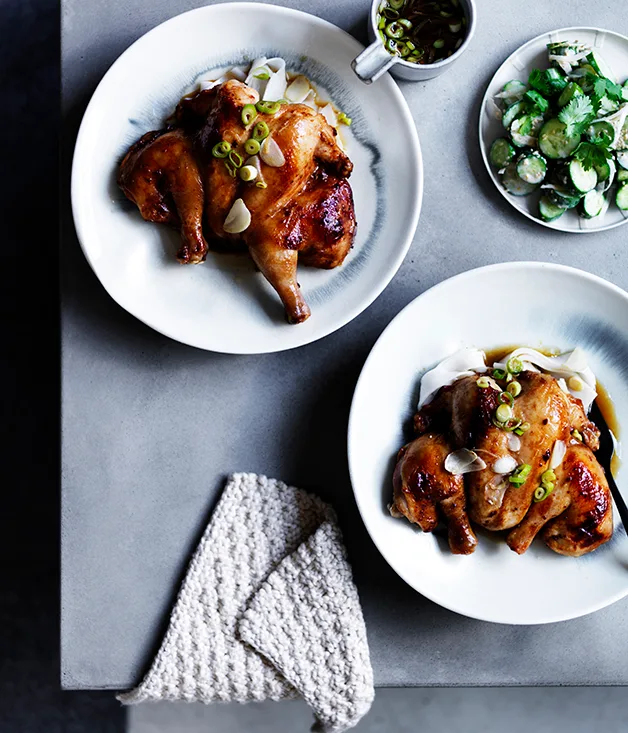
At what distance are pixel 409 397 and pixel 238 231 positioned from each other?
565 mm

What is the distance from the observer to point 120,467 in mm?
1954

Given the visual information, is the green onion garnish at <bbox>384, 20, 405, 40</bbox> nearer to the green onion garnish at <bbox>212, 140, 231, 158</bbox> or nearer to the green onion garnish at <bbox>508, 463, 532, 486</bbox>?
the green onion garnish at <bbox>212, 140, 231, 158</bbox>

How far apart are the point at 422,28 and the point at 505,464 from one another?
3.43ft

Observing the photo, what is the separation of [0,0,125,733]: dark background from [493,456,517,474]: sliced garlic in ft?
5.06

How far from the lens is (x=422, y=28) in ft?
6.11

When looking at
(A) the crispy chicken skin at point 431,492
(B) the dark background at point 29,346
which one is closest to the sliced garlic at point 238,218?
(A) the crispy chicken skin at point 431,492

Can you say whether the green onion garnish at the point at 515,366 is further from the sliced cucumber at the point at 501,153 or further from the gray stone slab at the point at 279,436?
the sliced cucumber at the point at 501,153

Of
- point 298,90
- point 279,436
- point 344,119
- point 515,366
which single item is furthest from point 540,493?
point 298,90

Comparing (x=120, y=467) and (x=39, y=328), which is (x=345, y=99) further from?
(x=39, y=328)

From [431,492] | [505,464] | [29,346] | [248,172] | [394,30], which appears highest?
[394,30]

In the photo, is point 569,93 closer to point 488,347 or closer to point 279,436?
point 488,347

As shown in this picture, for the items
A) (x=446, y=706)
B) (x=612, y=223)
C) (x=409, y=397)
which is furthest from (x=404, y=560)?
(x=446, y=706)

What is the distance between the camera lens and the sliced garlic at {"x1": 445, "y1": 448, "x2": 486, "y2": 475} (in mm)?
1730

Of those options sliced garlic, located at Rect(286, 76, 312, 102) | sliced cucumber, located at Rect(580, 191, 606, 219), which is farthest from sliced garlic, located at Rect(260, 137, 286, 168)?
sliced cucumber, located at Rect(580, 191, 606, 219)
